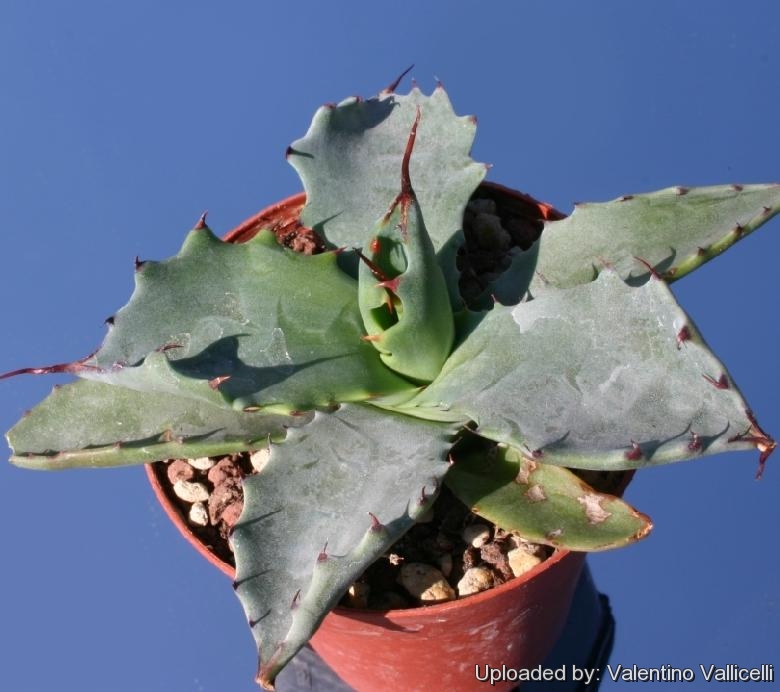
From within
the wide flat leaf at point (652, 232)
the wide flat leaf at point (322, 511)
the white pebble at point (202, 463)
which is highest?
the wide flat leaf at point (652, 232)

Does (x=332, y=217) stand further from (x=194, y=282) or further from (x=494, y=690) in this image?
(x=494, y=690)

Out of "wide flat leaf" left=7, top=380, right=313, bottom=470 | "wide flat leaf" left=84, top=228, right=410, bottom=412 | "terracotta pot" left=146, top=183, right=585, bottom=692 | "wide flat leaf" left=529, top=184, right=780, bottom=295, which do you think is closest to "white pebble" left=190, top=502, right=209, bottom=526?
"terracotta pot" left=146, top=183, right=585, bottom=692

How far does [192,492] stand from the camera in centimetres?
103

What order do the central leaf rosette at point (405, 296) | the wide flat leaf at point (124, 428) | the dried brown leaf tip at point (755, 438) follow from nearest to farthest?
the dried brown leaf tip at point (755, 438) < the central leaf rosette at point (405, 296) < the wide flat leaf at point (124, 428)

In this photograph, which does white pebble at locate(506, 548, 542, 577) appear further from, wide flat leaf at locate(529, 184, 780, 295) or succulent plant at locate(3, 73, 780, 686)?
wide flat leaf at locate(529, 184, 780, 295)

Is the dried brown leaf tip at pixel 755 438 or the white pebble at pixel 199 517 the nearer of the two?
the dried brown leaf tip at pixel 755 438

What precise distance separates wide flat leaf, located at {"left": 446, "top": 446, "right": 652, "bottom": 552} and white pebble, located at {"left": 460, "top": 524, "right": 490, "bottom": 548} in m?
0.06

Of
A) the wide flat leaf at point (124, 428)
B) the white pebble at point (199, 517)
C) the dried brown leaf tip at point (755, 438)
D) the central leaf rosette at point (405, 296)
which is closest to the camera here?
the dried brown leaf tip at point (755, 438)

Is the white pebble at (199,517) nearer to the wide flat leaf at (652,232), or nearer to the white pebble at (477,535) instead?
the white pebble at (477,535)

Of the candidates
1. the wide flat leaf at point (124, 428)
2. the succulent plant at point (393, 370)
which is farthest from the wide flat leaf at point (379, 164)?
the wide flat leaf at point (124, 428)

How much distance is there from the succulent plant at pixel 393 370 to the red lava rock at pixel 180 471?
13 centimetres

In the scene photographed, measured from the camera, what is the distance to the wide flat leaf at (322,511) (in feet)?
2.48

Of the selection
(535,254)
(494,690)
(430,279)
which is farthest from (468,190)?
(494,690)

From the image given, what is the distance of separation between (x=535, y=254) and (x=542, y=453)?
0.28 m
